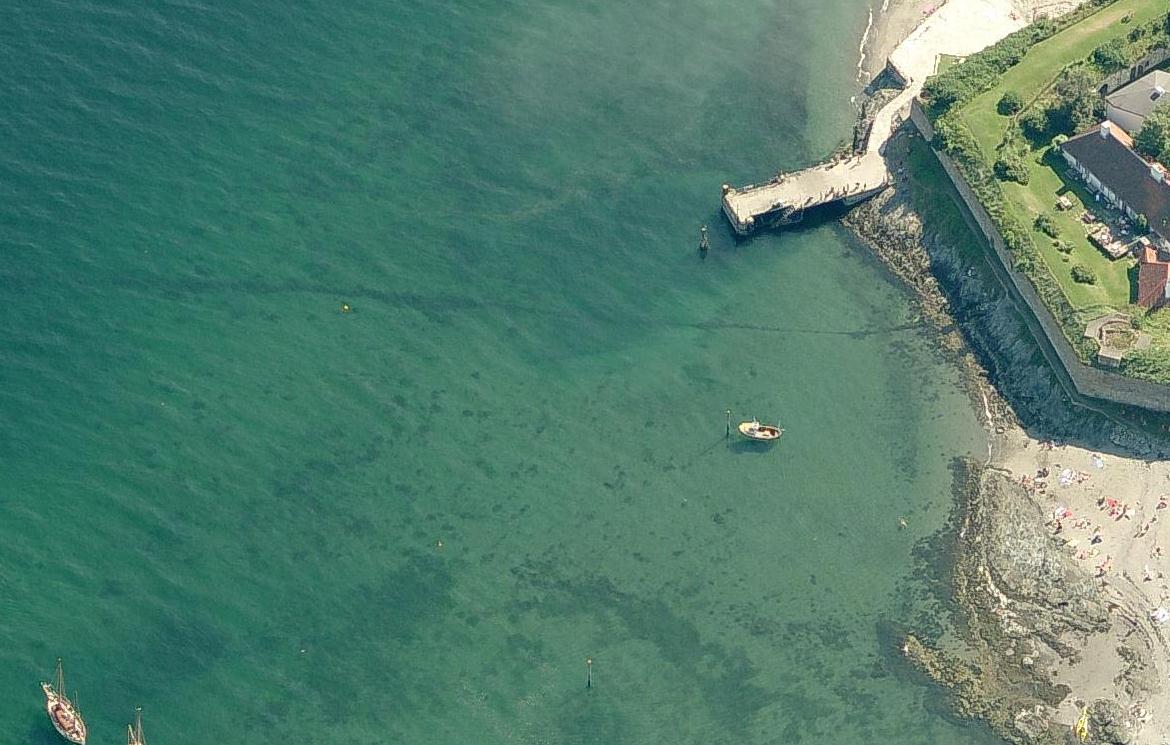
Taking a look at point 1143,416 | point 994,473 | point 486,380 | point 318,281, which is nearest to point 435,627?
point 486,380

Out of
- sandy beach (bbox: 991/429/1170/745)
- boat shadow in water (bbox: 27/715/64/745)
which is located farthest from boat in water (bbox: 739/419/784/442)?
boat shadow in water (bbox: 27/715/64/745)

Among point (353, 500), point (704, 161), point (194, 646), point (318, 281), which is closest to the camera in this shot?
point (194, 646)

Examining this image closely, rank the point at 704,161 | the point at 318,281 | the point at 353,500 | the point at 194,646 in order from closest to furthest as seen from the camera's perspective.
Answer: the point at 194,646 → the point at 353,500 → the point at 318,281 → the point at 704,161

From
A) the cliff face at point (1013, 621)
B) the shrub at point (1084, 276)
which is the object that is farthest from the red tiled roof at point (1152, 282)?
the cliff face at point (1013, 621)

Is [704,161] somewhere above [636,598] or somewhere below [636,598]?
above

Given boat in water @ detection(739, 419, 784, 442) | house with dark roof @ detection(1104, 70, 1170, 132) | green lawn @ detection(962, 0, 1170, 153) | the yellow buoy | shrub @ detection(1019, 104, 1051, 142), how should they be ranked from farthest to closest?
green lawn @ detection(962, 0, 1170, 153) < shrub @ detection(1019, 104, 1051, 142) < house with dark roof @ detection(1104, 70, 1170, 132) < boat in water @ detection(739, 419, 784, 442) < the yellow buoy

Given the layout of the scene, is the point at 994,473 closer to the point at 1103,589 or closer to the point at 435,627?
the point at 1103,589

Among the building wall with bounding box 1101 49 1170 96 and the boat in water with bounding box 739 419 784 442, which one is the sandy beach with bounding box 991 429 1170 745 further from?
the building wall with bounding box 1101 49 1170 96
